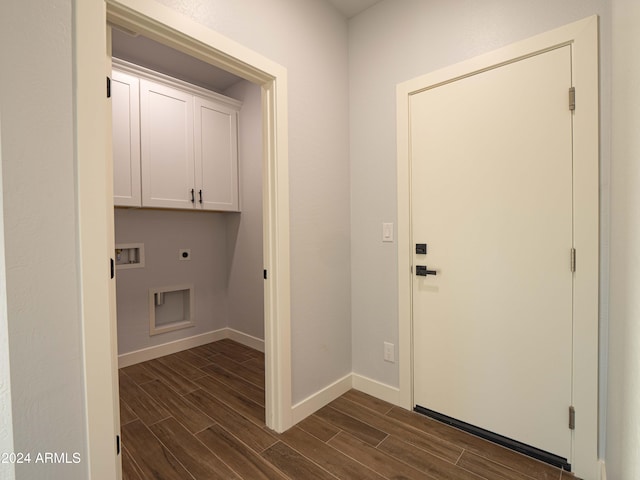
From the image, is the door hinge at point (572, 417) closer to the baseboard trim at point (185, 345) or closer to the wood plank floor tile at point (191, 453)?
the wood plank floor tile at point (191, 453)

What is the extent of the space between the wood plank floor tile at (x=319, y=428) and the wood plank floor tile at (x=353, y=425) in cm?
3

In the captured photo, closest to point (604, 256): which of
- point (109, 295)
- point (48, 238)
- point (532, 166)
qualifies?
point (532, 166)

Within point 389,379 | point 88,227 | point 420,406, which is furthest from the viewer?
point 389,379

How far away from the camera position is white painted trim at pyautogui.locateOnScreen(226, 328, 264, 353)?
3.15 metres

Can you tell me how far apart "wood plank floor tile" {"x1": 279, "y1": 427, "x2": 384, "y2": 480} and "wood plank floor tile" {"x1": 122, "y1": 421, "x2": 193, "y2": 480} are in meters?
0.55

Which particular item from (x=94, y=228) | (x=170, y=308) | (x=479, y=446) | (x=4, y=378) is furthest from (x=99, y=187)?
(x=170, y=308)

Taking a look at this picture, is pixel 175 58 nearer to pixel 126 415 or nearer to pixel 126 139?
pixel 126 139

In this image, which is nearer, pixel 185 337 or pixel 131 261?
pixel 131 261

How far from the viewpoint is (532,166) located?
1.57 meters

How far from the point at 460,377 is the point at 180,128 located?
2996 mm

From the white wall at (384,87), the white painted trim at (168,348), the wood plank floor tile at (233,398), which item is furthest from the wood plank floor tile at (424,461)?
the white painted trim at (168,348)

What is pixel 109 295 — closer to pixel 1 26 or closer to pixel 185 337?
pixel 1 26

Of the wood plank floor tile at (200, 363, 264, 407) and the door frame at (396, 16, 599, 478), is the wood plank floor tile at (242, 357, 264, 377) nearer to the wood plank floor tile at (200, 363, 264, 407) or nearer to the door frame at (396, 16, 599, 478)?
the wood plank floor tile at (200, 363, 264, 407)

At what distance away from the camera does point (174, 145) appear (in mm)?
2787
